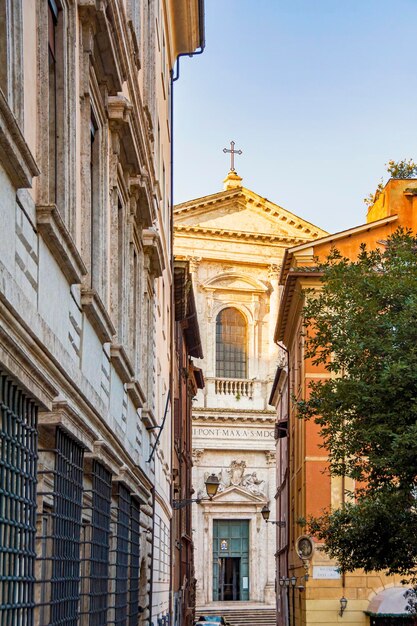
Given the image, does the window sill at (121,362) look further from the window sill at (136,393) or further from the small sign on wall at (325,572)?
the small sign on wall at (325,572)

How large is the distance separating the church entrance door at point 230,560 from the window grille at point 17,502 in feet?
174

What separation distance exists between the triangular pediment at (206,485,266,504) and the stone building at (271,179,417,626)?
1850 cm

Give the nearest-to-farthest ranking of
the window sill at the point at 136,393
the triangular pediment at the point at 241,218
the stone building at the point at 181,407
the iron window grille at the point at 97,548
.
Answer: the iron window grille at the point at 97,548 < the window sill at the point at 136,393 < the stone building at the point at 181,407 < the triangular pediment at the point at 241,218

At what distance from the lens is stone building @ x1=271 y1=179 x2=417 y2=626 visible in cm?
3198

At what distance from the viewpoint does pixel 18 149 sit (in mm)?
6594

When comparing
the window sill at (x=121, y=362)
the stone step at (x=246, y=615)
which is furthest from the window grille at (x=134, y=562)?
the stone step at (x=246, y=615)

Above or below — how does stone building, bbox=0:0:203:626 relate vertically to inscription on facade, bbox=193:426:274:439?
below

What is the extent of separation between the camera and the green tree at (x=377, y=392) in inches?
733

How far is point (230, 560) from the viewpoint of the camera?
60312 mm

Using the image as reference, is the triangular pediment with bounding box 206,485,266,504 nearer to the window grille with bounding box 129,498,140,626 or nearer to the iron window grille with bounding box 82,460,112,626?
the window grille with bounding box 129,498,140,626

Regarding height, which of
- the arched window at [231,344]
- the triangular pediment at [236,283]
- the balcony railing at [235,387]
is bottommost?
the balcony railing at [235,387]

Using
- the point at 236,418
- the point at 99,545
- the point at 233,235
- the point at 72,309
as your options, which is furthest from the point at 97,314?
the point at 233,235

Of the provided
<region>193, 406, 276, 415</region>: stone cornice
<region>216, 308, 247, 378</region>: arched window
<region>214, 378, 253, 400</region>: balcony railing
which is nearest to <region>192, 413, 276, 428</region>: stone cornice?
<region>193, 406, 276, 415</region>: stone cornice

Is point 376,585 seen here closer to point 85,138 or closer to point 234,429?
point 85,138
